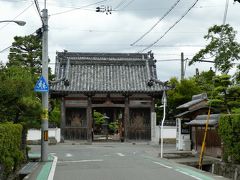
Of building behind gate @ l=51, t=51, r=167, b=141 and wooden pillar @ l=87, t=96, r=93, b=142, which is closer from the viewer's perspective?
wooden pillar @ l=87, t=96, r=93, b=142

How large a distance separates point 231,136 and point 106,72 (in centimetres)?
2872

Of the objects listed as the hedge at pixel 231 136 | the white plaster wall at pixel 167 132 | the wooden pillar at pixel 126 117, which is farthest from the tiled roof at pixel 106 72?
the hedge at pixel 231 136

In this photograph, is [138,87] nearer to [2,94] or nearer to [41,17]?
[41,17]

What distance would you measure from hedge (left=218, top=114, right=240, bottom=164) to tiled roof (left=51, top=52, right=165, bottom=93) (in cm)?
2401

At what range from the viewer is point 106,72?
44.5 meters

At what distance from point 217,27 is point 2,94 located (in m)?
17.0

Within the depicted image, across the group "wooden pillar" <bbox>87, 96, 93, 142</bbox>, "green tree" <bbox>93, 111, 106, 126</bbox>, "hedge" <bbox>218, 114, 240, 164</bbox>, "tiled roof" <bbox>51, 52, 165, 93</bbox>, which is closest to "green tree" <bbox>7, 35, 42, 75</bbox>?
"tiled roof" <bbox>51, 52, 165, 93</bbox>

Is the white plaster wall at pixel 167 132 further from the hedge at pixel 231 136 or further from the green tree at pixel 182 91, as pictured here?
the hedge at pixel 231 136

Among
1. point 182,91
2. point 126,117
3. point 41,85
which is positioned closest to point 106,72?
point 126,117

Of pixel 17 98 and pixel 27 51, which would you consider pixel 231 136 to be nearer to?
pixel 17 98

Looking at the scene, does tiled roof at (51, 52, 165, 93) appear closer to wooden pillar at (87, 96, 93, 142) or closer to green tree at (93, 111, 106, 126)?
wooden pillar at (87, 96, 93, 142)

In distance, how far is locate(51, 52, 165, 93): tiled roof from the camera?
41875mm

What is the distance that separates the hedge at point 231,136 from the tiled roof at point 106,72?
24.0 meters

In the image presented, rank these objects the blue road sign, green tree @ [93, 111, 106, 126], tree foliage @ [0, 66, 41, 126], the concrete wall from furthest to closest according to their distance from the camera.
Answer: green tree @ [93, 111, 106, 126] → the concrete wall → the blue road sign → tree foliage @ [0, 66, 41, 126]
